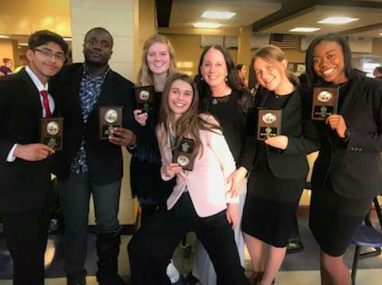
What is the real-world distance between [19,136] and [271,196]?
53.4 inches

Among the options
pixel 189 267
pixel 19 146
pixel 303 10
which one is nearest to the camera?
pixel 19 146

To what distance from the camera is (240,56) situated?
10.2m

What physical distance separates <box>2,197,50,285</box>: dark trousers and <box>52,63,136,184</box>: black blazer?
11.5 inches

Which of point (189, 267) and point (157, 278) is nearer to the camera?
point (157, 278)

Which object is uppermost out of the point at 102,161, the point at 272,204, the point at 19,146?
the point at 19,146

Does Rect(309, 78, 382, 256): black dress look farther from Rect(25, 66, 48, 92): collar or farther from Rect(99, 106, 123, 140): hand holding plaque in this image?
Rect(25, 66, 48, 92): collar

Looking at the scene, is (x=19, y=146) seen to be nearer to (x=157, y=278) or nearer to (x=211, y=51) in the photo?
(x=157, y=278)

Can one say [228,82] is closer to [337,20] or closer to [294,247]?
[294,247]

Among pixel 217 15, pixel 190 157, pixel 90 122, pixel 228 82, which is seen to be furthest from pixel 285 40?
pixel 190 157

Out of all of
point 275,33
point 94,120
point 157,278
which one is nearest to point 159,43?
point 94,120

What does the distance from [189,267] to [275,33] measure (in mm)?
10687

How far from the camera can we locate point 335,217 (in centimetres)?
169

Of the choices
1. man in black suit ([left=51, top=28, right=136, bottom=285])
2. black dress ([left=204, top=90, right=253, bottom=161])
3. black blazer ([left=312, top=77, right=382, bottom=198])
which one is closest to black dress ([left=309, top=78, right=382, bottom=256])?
black blazer ([left=312, top=77, right=382, bottom=198])

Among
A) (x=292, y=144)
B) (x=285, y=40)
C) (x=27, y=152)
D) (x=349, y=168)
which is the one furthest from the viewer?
(x=285, y=40)
